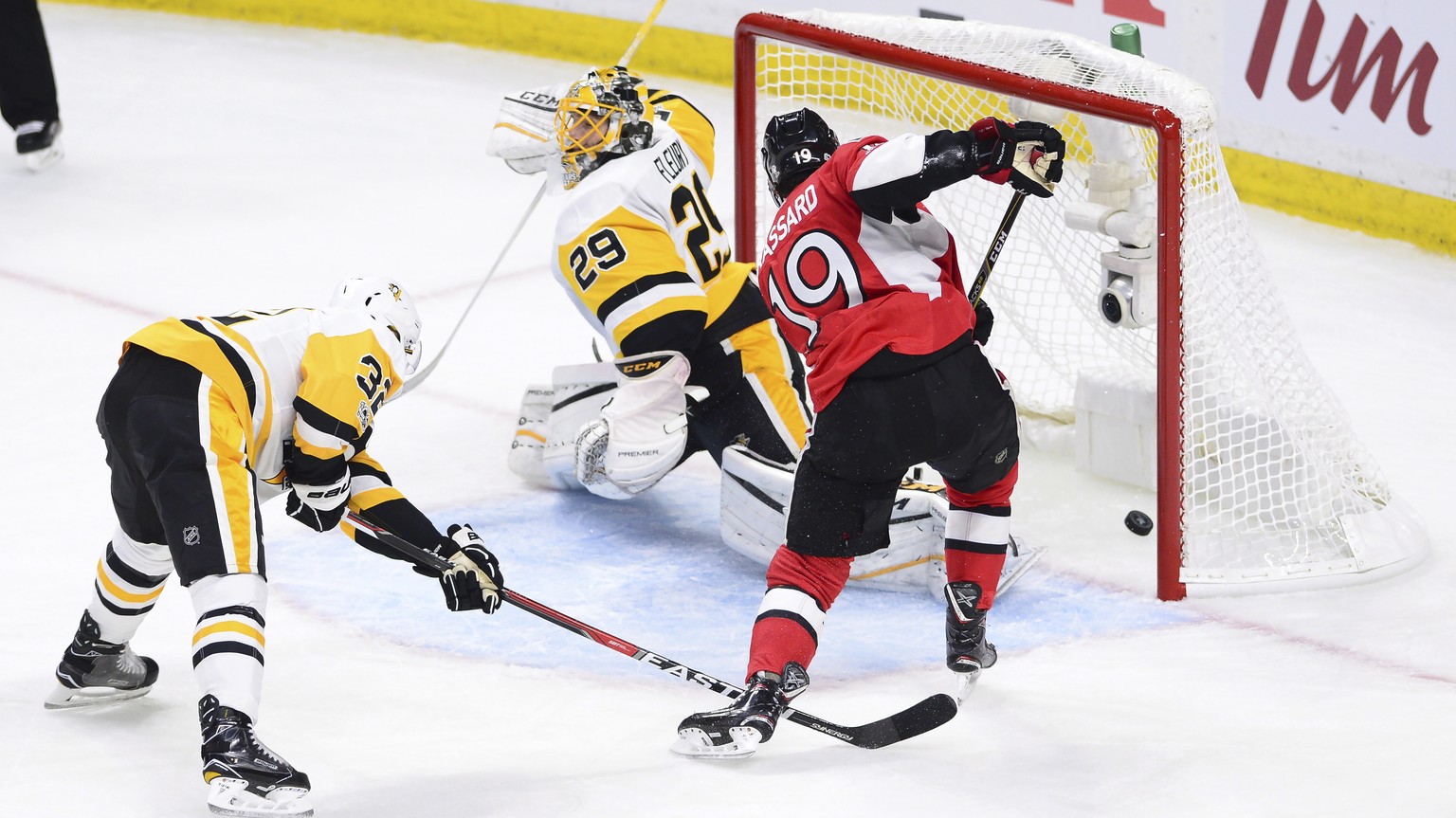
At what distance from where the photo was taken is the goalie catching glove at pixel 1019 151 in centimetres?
267

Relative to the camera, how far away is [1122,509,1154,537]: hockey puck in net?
3564 millimetres

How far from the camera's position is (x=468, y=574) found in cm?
280

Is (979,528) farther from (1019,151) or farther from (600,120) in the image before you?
(600,120)

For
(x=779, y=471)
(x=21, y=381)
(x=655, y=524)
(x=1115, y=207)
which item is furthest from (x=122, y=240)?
(x=1115, y=207)

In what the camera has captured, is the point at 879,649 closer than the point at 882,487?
No

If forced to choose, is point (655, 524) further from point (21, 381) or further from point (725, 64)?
point (725, 64)

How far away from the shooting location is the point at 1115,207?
3.53 m

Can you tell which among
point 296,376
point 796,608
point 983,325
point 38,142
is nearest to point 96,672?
point 296,376

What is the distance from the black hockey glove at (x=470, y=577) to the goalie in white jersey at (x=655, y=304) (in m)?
0.79

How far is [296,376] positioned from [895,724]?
1.04 metres

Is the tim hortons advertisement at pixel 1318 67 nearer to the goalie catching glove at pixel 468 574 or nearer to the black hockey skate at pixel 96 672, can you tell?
the goalie catching glove at pixel 468 574

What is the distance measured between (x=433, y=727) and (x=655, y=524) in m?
0.99

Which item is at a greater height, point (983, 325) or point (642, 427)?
point (983, 325)

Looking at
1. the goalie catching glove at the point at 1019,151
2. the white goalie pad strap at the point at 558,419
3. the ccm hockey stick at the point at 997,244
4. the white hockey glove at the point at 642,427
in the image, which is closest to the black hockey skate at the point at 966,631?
the ccm hockey stick at the point at 997,244
